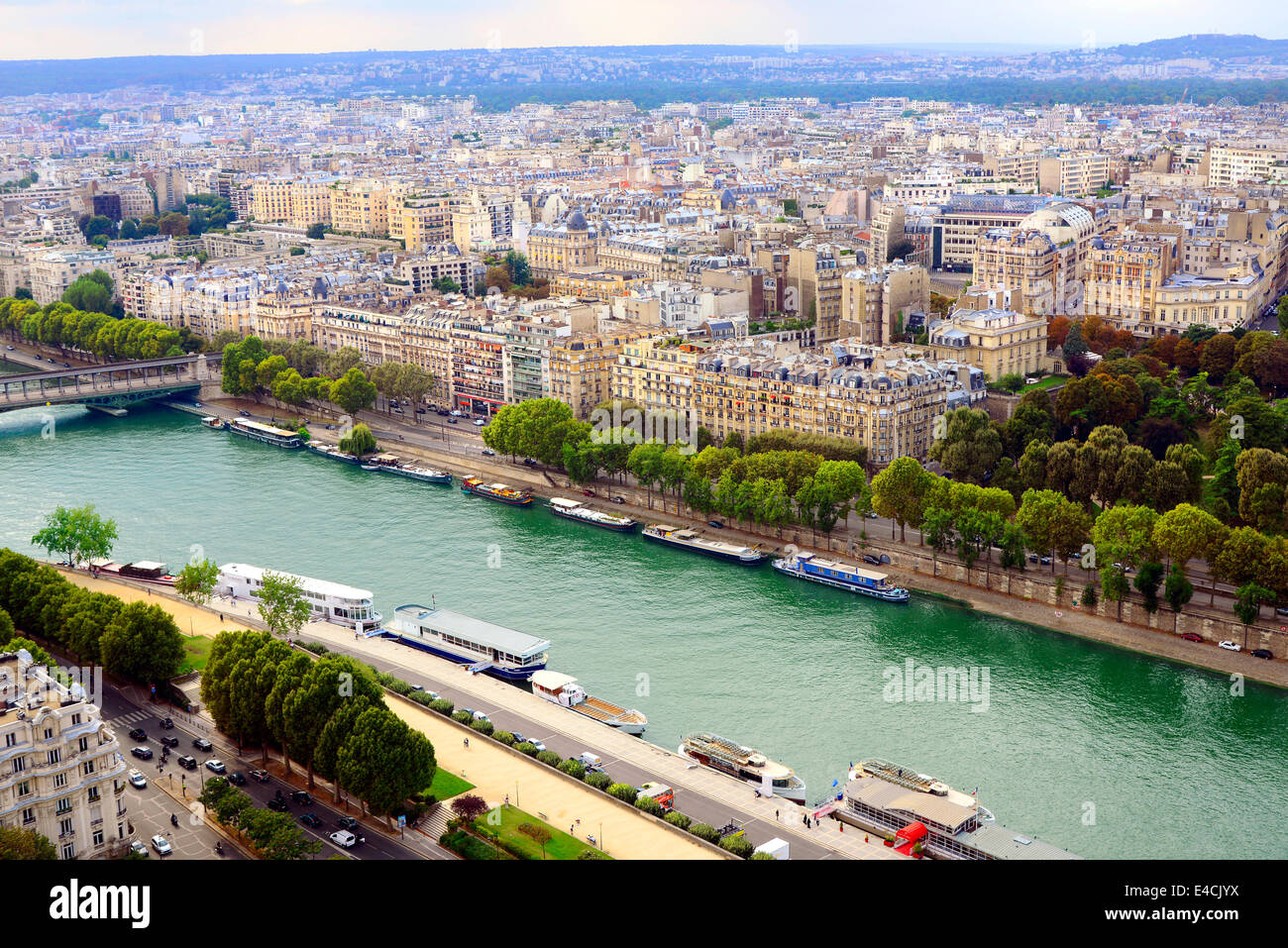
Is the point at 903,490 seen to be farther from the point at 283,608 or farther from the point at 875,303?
the point at 875,303

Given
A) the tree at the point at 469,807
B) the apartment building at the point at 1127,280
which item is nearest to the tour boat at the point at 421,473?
the tree at the point at 469,807

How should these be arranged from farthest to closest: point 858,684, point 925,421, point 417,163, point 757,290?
1. point 417,163
2. point 757,290
3. point 925,421
4. point 858,684

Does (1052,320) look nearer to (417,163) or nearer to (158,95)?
(417,163)

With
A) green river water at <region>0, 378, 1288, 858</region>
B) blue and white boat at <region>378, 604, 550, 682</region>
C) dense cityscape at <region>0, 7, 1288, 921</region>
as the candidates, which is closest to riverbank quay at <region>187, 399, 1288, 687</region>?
dense cityscape at <region>0, 7, 1288, 921</region>

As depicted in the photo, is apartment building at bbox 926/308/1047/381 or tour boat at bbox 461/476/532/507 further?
apartment building at bbox 926/308/1047/381

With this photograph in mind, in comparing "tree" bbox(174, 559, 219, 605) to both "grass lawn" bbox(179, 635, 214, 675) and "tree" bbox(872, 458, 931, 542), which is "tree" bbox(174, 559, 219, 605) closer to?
"grass lawn" bbox(179, 635, 214, 675)

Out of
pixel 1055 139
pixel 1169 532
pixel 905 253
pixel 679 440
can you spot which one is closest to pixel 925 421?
pixel 679 440

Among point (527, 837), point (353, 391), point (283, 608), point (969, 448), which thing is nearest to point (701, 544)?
point (969, 448)
